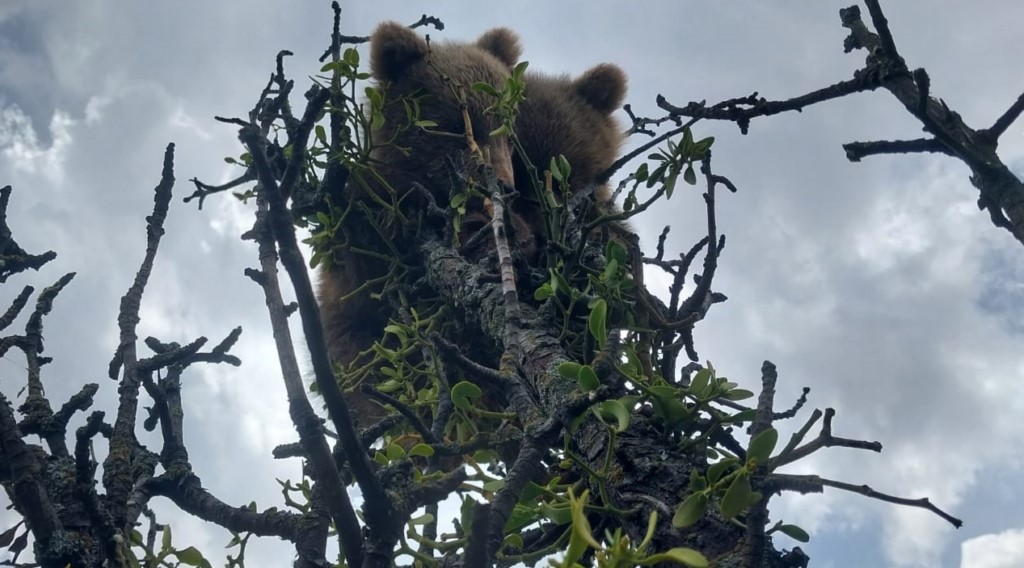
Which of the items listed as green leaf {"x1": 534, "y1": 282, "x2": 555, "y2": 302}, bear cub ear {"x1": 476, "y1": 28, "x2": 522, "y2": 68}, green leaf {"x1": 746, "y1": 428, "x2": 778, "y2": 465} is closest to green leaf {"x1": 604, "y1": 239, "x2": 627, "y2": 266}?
green leaf {"x1": 534, "y1": 282, "x2": 555, "y2": 302}

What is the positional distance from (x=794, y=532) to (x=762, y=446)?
27cm

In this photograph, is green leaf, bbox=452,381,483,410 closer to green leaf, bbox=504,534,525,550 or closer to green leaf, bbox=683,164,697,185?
green leaf, bbox=504,534,525,550

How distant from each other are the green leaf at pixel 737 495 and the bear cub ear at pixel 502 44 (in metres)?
2.95

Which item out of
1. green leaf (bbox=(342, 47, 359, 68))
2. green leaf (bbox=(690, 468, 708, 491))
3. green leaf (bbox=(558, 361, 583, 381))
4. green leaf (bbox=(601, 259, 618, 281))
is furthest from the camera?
green leaf (bbox=(342, 47, 359, 68))

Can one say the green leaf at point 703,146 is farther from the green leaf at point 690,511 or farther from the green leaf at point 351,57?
the green leaf at point 690,511

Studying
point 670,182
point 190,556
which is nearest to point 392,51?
point 670,182

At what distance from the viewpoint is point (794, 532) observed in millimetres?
1066

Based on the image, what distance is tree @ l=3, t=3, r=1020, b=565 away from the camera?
0.89 meters

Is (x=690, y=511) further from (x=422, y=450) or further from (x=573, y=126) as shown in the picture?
(x=573, y=126)

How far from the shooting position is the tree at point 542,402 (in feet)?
2.92

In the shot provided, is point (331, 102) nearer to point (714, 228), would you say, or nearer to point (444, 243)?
point (444, 243)

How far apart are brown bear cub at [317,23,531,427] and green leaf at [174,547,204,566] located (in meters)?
0.79

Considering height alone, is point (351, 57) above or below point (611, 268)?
above

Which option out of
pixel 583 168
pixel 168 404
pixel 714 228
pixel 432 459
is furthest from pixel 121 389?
pixel 583 168
